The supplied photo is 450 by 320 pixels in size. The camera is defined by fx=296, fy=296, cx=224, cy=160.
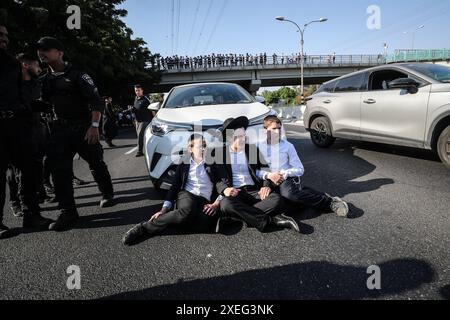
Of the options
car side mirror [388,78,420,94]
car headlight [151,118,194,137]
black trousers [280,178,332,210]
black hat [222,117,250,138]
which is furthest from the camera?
car side mirror [388,78,420,94]

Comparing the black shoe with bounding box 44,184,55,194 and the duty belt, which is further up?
the duty belt

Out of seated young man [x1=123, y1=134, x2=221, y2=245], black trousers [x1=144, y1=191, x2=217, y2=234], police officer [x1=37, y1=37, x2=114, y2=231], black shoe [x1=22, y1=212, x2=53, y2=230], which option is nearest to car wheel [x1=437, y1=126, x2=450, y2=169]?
seated young man [x1=123, y1=134, x2=221, y2=245]

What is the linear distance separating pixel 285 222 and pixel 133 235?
1.41 m

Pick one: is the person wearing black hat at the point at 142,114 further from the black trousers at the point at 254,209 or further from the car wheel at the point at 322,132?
the black trousers at the point at 254,209

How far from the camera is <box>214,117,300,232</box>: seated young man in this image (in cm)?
280

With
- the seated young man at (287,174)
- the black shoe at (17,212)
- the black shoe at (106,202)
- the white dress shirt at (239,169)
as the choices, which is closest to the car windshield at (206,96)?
the seated young man at (287,174)

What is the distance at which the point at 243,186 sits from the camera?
3.24m

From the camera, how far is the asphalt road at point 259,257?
6.40 ft

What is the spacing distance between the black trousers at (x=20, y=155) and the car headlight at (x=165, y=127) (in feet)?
4.45

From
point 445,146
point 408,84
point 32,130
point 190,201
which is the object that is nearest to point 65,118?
point 32,130

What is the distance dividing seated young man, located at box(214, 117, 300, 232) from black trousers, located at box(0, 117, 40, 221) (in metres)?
2.03

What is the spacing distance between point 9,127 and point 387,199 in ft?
13.6

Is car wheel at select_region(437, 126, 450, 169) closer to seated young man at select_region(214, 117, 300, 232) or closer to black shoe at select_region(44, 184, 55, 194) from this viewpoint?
seated young man at select_region(214, 117, 300, 232)

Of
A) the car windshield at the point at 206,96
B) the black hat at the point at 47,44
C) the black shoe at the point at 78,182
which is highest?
the black hat at the point at 47,44
